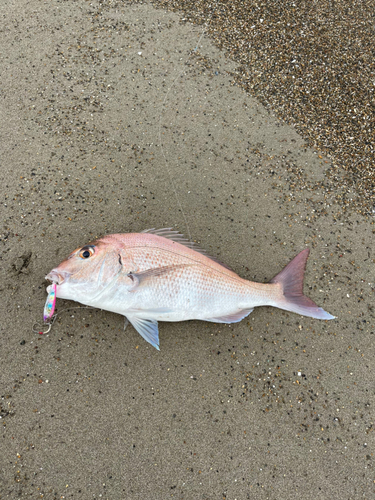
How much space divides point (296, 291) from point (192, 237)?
101 centimetres

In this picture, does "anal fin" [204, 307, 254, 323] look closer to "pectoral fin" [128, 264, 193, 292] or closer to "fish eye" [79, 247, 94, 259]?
"pectoral fin" [128, 264, 193, 292]

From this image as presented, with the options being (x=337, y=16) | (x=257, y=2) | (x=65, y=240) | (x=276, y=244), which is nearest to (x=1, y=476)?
(x=65, y=240)

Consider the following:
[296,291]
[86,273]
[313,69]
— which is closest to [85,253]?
[86,273]

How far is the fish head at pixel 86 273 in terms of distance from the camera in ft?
6.57

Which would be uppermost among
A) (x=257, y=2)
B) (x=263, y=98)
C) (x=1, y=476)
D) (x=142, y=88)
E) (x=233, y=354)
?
(x=257, y=2)

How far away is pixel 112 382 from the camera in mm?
2268

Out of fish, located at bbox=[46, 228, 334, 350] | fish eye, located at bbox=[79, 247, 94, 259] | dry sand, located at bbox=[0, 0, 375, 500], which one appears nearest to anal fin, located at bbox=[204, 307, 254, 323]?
fish, located at bbox=[46, 228, 334, 350]

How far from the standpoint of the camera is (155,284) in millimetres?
2080

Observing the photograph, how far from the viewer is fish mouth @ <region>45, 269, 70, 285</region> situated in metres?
1.98

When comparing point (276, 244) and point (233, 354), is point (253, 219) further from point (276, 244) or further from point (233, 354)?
point (233, 354)

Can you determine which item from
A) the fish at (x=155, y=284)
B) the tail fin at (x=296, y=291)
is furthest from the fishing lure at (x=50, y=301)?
the tail fin at (x=296, y=291)

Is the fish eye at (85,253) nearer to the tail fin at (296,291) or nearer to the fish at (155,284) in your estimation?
the fish at (155,284)

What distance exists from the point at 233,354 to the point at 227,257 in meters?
0.84

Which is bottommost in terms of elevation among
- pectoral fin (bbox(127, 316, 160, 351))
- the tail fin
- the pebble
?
pectoral fin (bbox(127, 316, 160, 351))
